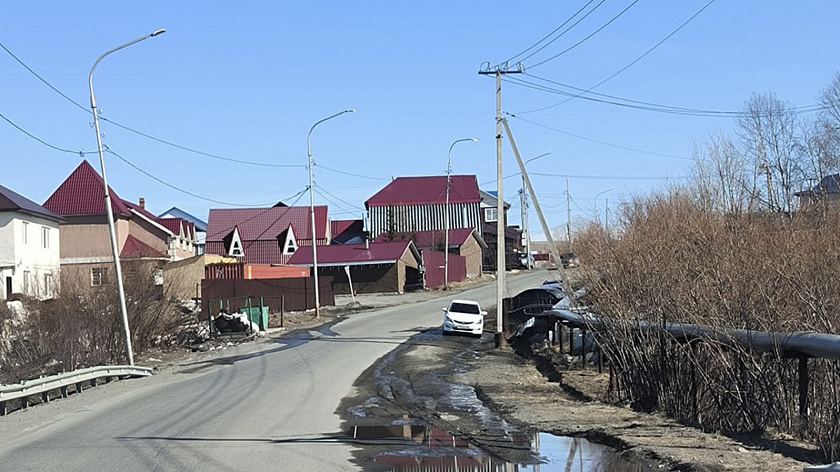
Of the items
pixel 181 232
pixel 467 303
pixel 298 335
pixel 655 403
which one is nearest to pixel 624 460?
pixel 655 403

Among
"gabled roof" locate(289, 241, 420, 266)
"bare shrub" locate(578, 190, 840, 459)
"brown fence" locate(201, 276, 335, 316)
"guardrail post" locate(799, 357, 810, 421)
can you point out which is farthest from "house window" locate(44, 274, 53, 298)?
"gabled roof" locate(289, 241, 420, 266)

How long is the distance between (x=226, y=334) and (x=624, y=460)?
30471 mm

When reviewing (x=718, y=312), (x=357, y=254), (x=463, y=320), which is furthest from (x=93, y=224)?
(x=718, y=312)

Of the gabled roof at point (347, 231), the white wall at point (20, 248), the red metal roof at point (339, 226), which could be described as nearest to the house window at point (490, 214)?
the red metal roof at point (339, 226)

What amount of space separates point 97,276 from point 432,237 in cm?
5386

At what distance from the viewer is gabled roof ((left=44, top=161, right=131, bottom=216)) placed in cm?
6694

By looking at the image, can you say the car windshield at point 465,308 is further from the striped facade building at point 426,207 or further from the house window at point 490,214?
the house window at point 490,214

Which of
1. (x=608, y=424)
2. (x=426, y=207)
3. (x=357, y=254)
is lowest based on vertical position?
(x=608, y=424)

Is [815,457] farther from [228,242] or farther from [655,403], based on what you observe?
[228,242]

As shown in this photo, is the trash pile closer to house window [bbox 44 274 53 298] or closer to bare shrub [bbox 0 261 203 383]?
bare shrub [bbox 0 261 203 383]

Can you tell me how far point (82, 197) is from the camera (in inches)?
2667

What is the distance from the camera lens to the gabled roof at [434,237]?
274 ft

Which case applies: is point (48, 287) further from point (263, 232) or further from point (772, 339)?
point (263, 232)

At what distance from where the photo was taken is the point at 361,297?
66.2m
